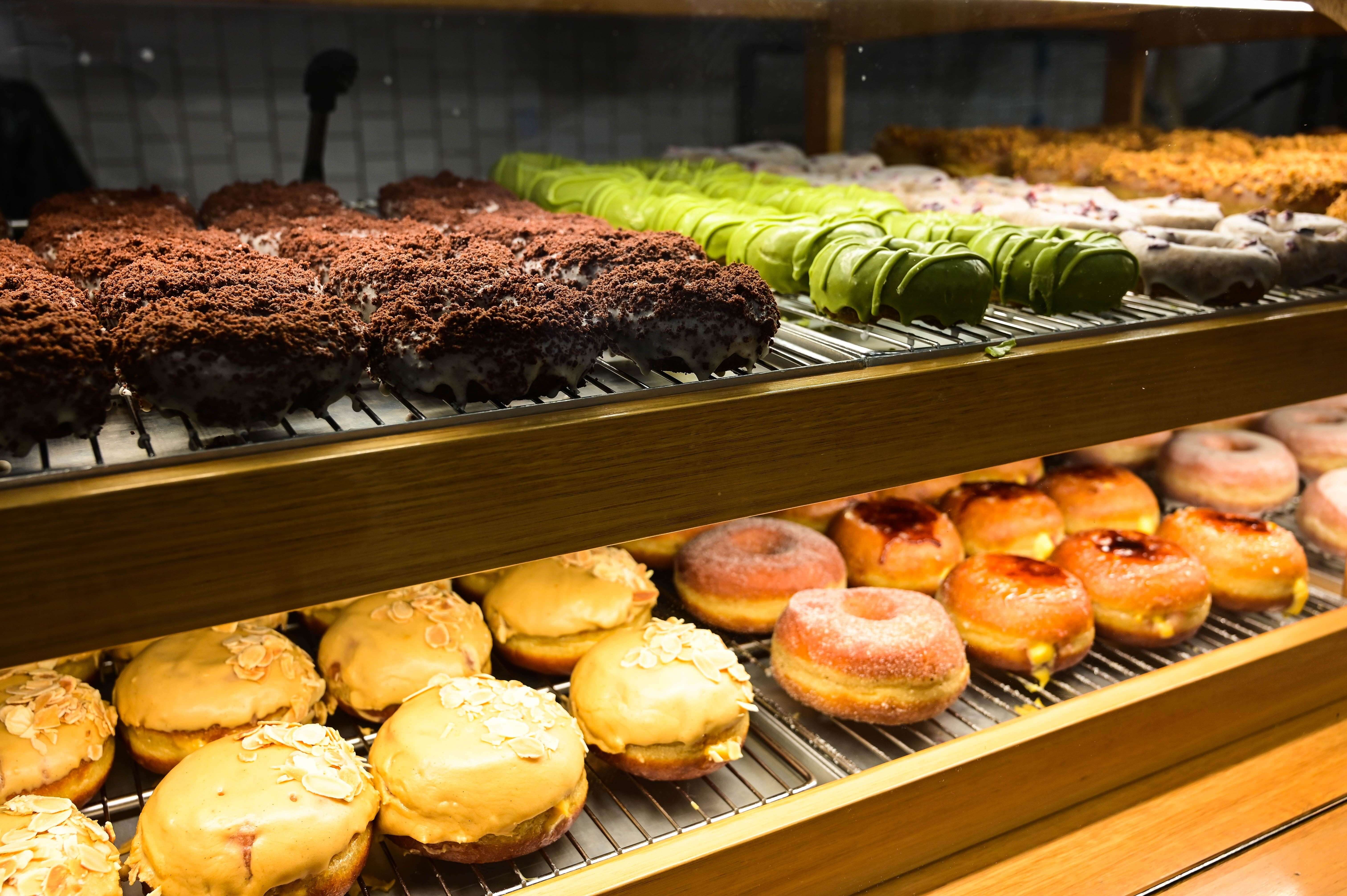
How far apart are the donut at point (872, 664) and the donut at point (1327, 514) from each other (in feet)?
3.53

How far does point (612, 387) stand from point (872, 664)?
62cm

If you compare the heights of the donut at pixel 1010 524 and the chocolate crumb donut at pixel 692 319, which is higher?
the chocolate crumb donut at pixel 692 319

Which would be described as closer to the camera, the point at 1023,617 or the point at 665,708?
the point at 665,708

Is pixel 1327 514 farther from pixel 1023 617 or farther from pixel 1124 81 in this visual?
pixel 1124 81

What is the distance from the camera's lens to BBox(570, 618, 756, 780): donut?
138cm

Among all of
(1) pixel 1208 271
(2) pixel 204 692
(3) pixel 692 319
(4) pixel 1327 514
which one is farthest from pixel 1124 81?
(2) pixel 204 692

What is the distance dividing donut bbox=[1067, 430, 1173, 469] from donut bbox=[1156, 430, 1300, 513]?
79mm

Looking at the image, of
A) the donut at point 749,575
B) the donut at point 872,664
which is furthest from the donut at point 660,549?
the donut at point 872,664

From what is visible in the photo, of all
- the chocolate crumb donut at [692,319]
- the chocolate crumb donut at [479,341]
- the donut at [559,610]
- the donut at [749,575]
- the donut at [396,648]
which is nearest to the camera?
the chocolate crumb donut at [479,341]

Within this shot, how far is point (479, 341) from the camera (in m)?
1.04

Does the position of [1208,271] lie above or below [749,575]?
above

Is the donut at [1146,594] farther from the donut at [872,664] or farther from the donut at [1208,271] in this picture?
the donut at [1208,271]

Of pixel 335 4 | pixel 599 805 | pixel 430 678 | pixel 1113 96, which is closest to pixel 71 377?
pixel 430 678

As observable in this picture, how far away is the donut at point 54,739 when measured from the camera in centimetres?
123
